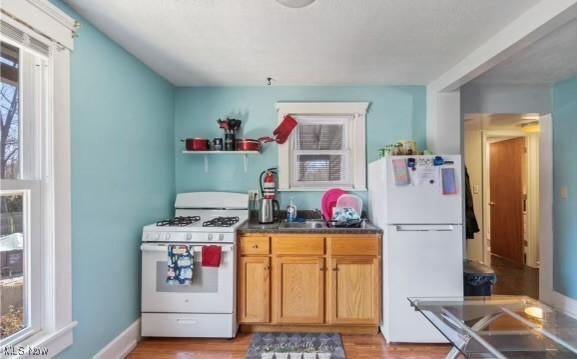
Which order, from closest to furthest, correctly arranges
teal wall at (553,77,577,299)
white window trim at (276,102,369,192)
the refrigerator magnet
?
the refrigerator magnet < teal wall at (553,77,577,299) < white window trim at (276,102,369,192)

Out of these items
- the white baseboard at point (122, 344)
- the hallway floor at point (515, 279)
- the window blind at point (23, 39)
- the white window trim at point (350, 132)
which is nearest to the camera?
the window blind at point (23, 39)

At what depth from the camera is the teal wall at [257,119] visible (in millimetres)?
3133

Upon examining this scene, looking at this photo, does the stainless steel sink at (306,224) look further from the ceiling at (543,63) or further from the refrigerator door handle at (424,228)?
the ceiling at (543,63)

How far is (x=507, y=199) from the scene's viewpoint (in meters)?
4.93

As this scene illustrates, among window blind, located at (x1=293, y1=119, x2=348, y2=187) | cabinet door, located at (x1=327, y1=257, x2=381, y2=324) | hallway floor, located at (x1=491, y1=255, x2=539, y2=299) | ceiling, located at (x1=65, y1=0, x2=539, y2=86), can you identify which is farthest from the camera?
hallway floor, located at (x1=491, y1=255, x2=539, y2=299)

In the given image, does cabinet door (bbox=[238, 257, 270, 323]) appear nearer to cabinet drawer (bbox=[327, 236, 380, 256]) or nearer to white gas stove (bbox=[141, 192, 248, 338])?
white gas stove (bbox=[141, 192, 248, 338])

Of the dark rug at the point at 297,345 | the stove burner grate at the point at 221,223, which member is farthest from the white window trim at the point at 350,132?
the dark rug at the point at 297,345

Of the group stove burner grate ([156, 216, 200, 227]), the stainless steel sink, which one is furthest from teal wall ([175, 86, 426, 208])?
stove burner grate ([156, 216, 200, 227])

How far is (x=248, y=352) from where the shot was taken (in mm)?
2262

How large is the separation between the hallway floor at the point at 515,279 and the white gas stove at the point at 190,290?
320 cm

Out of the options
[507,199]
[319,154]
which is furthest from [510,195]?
[319,154]

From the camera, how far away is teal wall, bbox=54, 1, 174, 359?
1.78 metres

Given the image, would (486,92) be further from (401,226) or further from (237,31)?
(237,31)

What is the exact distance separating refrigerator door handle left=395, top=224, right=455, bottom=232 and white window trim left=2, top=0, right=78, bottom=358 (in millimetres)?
2200
